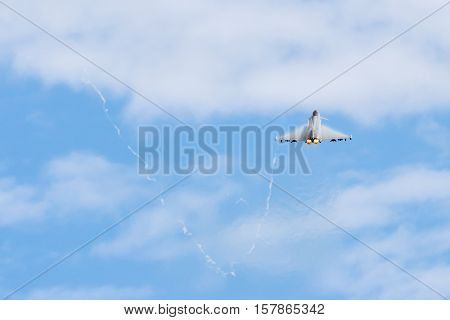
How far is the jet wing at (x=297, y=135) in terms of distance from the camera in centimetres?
17725

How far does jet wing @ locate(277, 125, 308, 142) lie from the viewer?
177250 millimetres

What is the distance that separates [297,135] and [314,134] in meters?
3.73

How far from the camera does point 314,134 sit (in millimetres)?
175000

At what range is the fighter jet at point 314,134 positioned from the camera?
17507cm

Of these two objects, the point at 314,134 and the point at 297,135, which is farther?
the point at 297,135

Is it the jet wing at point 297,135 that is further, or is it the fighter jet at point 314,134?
the jet wing at point 297,135

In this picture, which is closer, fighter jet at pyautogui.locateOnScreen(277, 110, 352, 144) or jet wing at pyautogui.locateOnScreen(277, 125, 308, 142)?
fighter jet at pyautogui.locateOnScreen(277, 110, 352, 144)

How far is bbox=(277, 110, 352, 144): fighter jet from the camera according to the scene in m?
175

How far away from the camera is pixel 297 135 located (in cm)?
17800

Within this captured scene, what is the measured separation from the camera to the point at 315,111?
18012 cm
